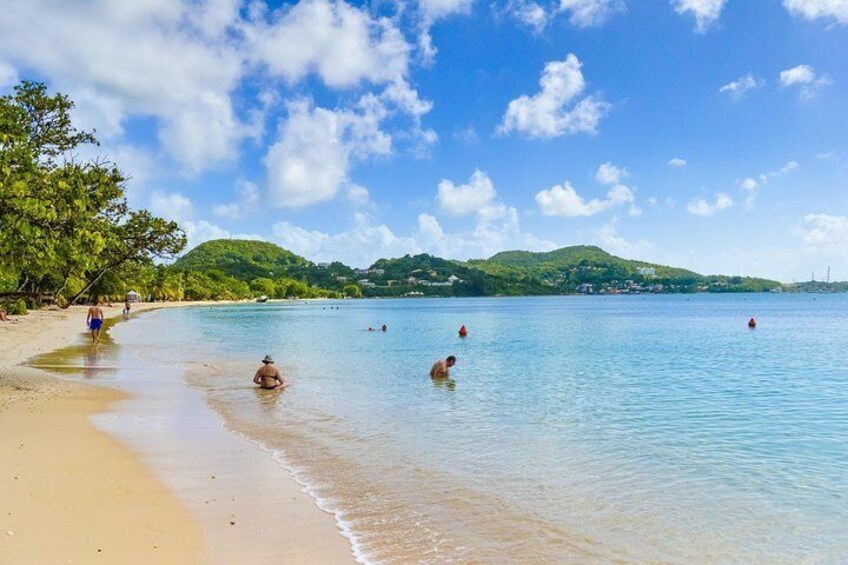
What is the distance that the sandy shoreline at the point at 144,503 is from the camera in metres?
6.76

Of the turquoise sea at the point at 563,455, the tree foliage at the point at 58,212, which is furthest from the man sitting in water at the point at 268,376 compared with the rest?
the tree foliage at the point at 58,212

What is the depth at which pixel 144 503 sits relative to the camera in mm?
8375

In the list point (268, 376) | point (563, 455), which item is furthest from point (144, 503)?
point (268, 376)

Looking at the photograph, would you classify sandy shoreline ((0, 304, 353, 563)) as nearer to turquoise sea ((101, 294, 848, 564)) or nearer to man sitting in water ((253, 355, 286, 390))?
turquoise sea ((101, 294, 848, 564))

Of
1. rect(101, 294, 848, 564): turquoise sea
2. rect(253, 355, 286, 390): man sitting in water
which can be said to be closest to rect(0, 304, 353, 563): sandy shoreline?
rect(101, 294, 848, 564): turquoise sea

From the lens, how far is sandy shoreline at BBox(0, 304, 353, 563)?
676 cm

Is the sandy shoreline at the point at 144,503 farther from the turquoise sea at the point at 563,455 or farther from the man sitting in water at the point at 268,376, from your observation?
the man sitting in water at the point at 268,376

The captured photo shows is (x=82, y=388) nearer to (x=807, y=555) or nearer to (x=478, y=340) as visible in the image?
(x=807, y=555)

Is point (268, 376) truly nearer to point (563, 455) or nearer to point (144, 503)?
point (563, 455)

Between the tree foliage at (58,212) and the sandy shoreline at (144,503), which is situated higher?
the tree foliage at (58,212)

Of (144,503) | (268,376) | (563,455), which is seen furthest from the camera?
(268,376)

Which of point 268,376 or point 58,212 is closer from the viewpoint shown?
point 58,212

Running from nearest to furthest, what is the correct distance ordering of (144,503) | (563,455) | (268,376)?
1. (144,503)
2. (563,455)
3. (268,376)

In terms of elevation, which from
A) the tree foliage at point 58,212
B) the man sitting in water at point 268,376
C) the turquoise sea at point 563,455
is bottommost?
the turquoise sea at point 563,455
